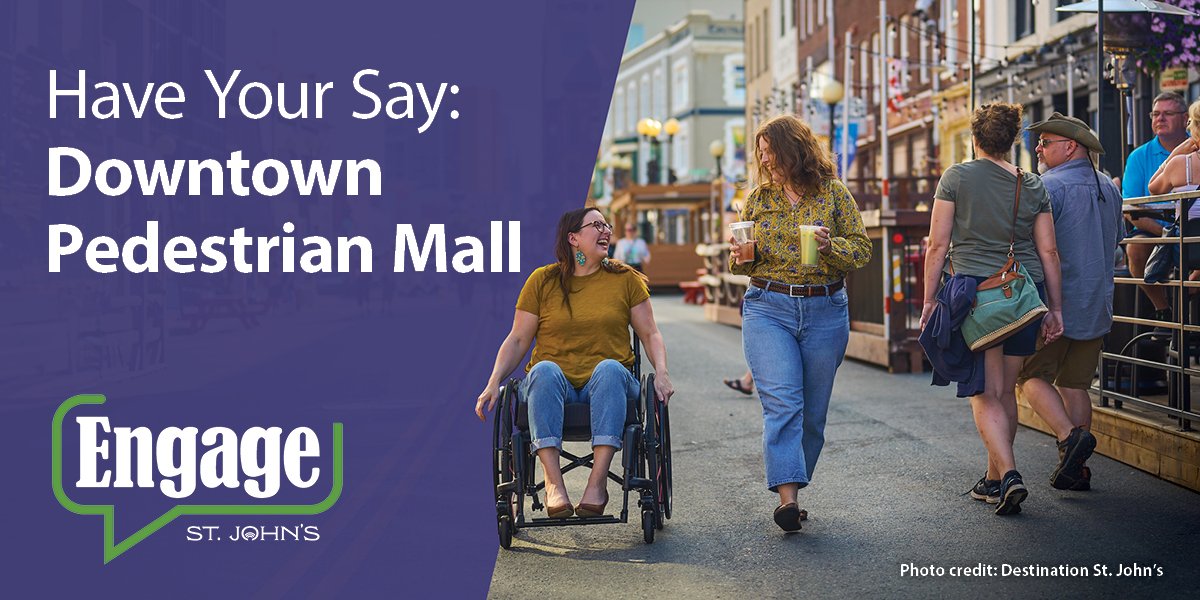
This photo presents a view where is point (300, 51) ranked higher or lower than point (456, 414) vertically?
higher

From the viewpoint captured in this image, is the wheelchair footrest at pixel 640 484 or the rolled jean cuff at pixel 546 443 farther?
the rolled jean cuff at pixel 546 443

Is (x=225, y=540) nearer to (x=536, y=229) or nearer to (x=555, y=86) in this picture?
(x=536, y=229)

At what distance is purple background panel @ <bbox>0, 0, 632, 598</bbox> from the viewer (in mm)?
7004

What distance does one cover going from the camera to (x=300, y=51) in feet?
52.0

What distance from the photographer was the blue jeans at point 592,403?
699 centimetres

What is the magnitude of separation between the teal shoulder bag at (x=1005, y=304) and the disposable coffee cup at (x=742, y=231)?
3.75ft

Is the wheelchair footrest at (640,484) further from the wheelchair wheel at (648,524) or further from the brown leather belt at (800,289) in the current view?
the brown leather belt at (800,289)

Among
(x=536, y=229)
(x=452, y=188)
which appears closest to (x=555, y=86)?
(x=536, y=229)

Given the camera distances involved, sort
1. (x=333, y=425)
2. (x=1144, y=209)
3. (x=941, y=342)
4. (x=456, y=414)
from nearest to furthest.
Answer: (x=941, y=342), (x=1144, y=209), (x=333, y=425), (x=456, y=414)

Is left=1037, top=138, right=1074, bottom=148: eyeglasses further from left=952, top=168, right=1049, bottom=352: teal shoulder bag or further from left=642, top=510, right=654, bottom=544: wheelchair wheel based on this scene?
left=642, top=510, right=654, bottom=544: wheelchair wheel

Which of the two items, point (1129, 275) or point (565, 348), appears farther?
point (1129, 275)

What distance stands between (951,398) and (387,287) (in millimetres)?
20709

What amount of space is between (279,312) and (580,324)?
2758cm

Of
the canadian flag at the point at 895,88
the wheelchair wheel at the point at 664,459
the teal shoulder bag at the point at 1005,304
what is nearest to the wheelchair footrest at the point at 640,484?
the wheelchair wheel at the point at 664,459
